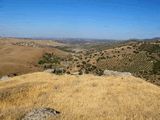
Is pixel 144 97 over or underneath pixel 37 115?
underneath

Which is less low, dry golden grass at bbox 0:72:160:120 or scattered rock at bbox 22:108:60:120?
scattered rock at bbox 22:108:60:120

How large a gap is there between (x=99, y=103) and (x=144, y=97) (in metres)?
4.16

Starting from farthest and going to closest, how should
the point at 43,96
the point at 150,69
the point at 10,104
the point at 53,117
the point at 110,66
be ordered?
the point at 110,66, the point at 150,69, the point at 43,96, the point at 10,104, the point at 53,117

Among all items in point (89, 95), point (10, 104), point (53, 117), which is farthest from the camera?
point (89, 95)

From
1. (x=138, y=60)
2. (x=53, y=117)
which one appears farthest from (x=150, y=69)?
(x=53, y=117)

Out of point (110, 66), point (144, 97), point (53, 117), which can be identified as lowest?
point (110, 66)

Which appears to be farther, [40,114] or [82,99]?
[82,99]

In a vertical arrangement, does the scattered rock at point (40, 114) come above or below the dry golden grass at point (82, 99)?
above

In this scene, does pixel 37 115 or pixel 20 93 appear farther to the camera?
pixel 20 93

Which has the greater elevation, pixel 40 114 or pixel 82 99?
pixel 40 114

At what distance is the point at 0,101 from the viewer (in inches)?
633

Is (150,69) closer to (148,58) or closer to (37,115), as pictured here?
(148,58)

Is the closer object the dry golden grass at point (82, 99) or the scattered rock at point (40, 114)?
the scattered rock at point (40, 114)

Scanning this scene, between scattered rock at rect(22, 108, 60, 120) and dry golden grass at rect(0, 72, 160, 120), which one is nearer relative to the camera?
scattered rock at rect(22, 108, 60, 120)
